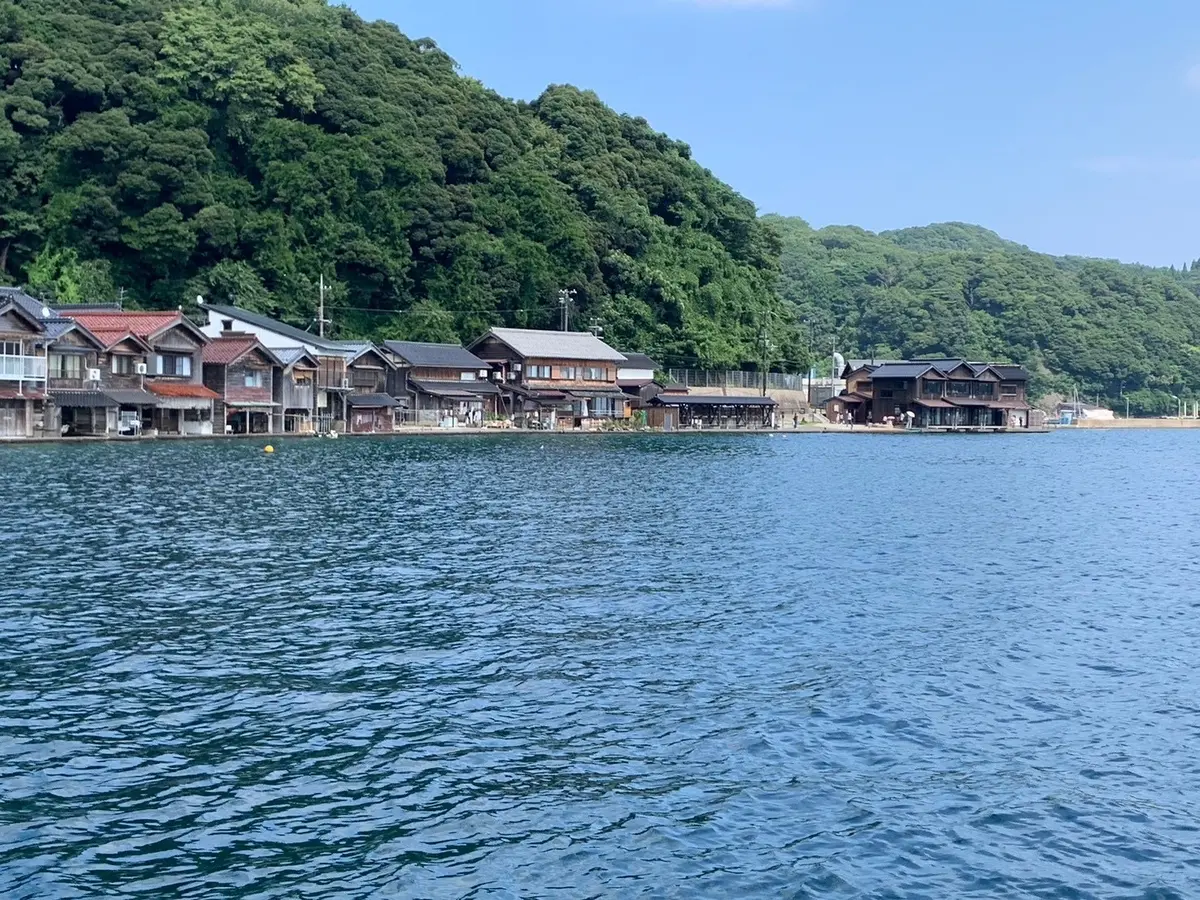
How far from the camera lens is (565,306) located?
9756cm

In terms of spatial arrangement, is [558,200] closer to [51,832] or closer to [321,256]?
[321,256]

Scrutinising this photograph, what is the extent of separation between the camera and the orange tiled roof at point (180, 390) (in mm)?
64312

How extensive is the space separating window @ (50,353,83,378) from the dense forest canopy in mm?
21729

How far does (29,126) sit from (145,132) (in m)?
7.97

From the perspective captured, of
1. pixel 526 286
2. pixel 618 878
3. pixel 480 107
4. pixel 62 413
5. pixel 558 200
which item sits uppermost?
pixel 480 107

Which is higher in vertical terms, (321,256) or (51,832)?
(321,256)

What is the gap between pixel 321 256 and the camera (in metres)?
89.7

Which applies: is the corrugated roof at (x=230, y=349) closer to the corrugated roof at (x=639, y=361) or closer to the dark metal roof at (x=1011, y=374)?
the corrugated roof at (x=639, y=361)

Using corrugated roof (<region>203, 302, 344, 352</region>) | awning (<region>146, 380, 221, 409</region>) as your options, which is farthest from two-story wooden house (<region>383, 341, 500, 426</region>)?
awning (<region>146, 380, 221, 409</region>)

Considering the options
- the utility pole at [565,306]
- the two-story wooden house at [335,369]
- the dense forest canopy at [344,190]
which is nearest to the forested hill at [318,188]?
the dense forest canopy at [344,190]

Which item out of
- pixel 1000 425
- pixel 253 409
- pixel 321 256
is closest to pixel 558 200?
pixel 321 256

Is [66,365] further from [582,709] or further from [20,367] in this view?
[582,709]

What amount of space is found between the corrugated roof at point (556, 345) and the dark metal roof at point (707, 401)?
581cm

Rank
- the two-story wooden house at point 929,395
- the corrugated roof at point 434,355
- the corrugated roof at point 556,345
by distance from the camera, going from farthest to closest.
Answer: the two-story wooden house at point 929,395 < the corrugated roof at point 556,345 < the corrugated roof at point 434,355
